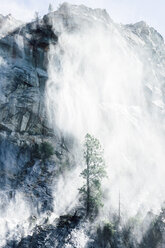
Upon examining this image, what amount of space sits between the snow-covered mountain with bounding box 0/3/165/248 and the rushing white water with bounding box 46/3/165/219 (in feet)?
0.94

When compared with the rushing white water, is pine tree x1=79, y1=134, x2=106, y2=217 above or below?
below

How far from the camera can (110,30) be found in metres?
79.1

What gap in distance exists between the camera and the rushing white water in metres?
51.8

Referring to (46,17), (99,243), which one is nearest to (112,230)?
(99,243)

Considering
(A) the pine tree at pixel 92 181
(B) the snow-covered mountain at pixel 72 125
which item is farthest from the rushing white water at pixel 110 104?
(A) the pine tree at pixel 92 181

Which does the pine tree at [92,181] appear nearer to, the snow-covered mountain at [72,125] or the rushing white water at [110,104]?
the snow-covered mountain at [72,125]

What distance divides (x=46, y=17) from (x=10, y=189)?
4702 centimetres

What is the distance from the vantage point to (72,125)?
54031 millimetres

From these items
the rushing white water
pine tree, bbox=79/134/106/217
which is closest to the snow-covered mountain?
the rushing white water

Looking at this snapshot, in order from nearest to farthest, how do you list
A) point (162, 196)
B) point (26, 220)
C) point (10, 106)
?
1. point (26, 220)
2. point (10, 106)
3. point (162, 196)

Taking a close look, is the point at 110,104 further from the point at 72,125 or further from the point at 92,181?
the point at 92,181

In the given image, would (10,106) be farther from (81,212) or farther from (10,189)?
(81,212)

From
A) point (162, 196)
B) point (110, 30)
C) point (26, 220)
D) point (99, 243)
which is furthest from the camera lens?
point (110, 30)

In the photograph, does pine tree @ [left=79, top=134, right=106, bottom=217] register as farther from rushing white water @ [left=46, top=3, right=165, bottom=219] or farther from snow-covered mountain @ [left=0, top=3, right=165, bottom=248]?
rushing white water @ [left=46, top=3, right=165, bottom=219]
